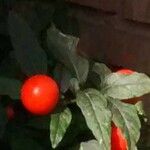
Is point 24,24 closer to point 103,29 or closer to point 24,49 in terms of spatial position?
point 24,49

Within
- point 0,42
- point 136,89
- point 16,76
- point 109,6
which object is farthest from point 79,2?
point 136,89

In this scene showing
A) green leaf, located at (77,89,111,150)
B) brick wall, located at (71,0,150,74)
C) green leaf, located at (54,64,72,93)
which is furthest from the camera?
brick wall, located at (71,0,150,74)

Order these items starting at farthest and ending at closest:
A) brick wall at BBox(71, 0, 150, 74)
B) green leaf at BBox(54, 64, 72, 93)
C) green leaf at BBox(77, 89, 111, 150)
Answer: brick wall at BBox(71, 0, 150, 74) < green leaf at BBox(54, 64, 72, 93) < green leaf at BBox(77, 89, 111, 150)

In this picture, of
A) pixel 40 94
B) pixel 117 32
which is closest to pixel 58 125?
pixel 40 94

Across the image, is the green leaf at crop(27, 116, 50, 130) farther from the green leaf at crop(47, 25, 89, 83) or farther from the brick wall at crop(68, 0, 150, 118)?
the brick wall at crop(68, 0, 150, 118)

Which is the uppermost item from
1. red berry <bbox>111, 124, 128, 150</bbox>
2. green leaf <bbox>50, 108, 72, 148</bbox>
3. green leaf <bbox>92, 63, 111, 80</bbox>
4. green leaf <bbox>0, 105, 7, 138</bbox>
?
green leaf <bbox>92, 63, 111, 80</bbox>

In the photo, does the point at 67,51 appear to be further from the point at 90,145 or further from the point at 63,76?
the point at 90,145

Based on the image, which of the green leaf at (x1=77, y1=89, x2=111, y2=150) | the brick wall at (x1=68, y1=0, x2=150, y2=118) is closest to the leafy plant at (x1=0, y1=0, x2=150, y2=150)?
the green leaf at (x1=77, y1=89, x2=111, y2=150)
